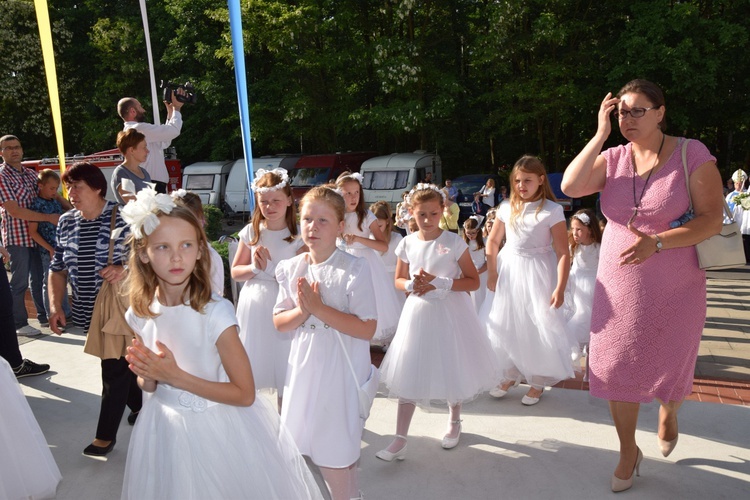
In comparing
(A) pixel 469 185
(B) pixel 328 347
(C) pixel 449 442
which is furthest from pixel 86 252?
(A) pixel 469 185

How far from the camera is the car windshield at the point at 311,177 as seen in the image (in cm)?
2427

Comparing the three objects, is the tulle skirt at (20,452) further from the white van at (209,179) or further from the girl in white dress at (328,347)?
the white van at (209,179)

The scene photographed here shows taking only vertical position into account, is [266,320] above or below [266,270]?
below

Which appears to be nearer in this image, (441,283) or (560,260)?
(441,283)

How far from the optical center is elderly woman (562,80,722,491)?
3.52 m

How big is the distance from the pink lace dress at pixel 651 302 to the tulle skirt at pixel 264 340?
2.02 m

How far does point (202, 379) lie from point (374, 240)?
12.5ft

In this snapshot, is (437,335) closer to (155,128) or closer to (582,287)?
(582,287)

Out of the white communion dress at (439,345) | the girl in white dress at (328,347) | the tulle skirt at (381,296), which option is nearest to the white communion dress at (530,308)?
the white communion dress at (439,345)

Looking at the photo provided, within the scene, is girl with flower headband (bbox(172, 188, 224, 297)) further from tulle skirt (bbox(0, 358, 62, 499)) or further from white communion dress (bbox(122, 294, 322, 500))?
white communion dress (bbox(122, 294, 322, 500))

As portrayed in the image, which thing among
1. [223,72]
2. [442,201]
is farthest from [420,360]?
[223,72]

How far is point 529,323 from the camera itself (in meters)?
5.23

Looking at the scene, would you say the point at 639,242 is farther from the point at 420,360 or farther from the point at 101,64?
the point at 101,64

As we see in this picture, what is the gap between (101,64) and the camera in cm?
3080
